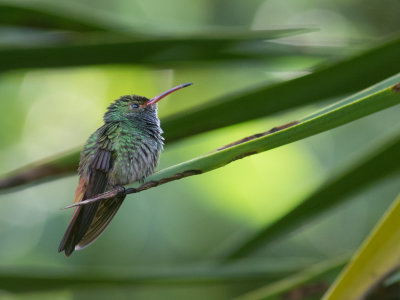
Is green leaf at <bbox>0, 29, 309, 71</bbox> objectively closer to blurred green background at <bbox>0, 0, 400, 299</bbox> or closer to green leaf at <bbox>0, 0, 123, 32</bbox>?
green leaf at <bbox>0, 0, 123, 32</bbox>

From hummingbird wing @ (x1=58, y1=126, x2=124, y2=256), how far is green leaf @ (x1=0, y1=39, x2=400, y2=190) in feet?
0.56

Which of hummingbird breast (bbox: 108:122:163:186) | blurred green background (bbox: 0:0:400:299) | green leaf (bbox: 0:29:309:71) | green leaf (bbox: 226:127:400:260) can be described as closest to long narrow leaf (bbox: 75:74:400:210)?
hummingbird breast (bbox: 108:122:163:186)

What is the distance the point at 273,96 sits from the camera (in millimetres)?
1654

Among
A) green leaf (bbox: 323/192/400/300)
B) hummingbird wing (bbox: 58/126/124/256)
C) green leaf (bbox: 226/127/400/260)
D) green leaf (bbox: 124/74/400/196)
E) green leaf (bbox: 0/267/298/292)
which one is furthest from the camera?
green leaf (bbox: 0/267/298/292)

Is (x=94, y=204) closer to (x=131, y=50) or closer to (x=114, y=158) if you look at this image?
(x=114, y=158)

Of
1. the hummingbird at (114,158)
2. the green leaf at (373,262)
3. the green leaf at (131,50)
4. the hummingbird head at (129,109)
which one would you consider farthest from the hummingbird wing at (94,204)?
the green leaf at (373,262)

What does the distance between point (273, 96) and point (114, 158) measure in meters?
0.46

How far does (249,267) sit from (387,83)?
4.20 feet

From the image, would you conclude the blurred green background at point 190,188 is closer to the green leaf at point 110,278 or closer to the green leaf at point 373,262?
the green leaf at point 110,278

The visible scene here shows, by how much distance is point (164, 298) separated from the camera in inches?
255

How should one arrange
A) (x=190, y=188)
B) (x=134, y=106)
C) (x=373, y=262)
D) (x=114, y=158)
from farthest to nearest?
(x=190, y=188)
(x=134, y=106)
(x=114, y=158)
(x=373, y=262)

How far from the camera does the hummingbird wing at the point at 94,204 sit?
1.23m

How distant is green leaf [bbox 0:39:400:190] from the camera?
5.33ft

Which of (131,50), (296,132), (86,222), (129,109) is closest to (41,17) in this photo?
(131,50)
